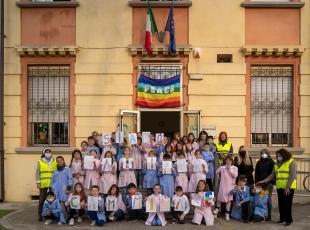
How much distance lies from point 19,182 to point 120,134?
4305 mm

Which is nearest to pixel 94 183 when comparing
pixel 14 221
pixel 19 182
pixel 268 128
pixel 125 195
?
pixel 125 195

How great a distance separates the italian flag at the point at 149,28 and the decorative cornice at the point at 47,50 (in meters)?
2.23

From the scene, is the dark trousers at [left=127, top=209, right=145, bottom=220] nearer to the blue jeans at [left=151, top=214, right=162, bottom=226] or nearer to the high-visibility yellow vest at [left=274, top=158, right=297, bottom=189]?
the blue jeans at [left=151, top=214, right=162, bottom=226]

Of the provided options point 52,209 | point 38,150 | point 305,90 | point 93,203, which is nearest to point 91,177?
point 93,203

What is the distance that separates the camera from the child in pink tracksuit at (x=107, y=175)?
1169 centimetres

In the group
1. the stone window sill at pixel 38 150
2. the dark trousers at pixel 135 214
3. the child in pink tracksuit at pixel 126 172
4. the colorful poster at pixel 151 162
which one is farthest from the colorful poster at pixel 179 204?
the stone window sill at pixel 38 150

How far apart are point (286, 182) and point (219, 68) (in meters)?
4.93

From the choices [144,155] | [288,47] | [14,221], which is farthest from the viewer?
[288,47]

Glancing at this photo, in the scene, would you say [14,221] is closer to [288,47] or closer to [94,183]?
[94,183]

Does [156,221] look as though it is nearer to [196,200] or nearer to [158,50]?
[196,200]

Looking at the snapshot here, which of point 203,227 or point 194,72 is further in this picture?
point 194,72

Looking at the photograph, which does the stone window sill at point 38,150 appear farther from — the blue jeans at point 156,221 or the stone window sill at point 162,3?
the stone window sill at point 162,3

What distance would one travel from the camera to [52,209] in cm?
1117

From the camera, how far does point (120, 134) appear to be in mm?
12586
